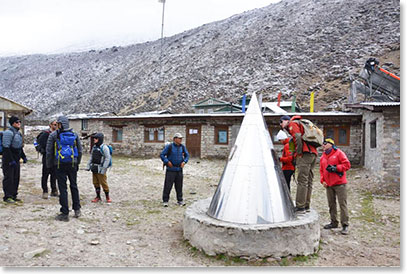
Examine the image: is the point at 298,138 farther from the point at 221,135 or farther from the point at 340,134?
the point at 221,135

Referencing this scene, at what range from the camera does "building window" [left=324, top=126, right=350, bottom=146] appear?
14062mm

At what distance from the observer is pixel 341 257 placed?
3754 mm

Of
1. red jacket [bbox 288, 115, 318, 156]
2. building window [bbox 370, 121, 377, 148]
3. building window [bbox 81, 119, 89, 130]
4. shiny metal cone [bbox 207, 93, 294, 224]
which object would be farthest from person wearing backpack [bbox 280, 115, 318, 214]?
building window [bbox 81, 119, 89, 130]

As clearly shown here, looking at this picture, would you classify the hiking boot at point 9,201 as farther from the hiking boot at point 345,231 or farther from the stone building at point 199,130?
the stone building at point 199,130

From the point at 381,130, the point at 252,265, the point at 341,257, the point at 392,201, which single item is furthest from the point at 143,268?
the point at 381,130

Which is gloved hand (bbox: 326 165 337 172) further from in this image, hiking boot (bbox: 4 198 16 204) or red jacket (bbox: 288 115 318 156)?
hiking boot (bbox: 4 198 16 204)

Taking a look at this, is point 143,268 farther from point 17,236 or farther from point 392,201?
point 392,201

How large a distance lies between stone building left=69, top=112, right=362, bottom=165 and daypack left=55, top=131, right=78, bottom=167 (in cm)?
1159

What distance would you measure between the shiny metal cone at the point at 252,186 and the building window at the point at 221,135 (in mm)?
11984

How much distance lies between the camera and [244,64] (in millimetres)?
38875

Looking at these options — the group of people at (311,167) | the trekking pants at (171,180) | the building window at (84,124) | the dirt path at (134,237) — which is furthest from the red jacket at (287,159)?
the building window at (84,124)

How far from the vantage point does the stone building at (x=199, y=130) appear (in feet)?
Result: 45.9

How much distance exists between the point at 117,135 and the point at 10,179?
1424 centimetres

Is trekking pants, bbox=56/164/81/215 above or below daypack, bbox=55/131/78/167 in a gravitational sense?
below
